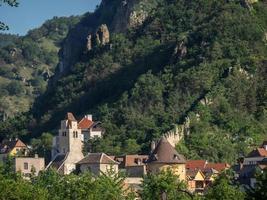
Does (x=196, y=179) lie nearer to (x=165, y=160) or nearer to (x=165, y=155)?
(x=165, y=155)

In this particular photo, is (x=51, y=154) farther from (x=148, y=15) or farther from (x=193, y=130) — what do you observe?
(x=148, y=15)

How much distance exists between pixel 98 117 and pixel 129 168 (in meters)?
30.7

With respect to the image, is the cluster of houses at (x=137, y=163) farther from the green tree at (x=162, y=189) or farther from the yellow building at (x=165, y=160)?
the green tree at (x=162, y=189)

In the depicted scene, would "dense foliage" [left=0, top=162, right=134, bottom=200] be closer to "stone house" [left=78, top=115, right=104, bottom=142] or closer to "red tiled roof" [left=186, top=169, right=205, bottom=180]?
"red tiled roof" [left=186, top=169, right=205, bottom=180]

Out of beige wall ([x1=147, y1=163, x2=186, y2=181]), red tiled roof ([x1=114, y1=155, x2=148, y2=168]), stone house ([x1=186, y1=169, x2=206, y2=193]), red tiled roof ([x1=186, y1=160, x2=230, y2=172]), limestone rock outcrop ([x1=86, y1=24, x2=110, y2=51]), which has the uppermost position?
limestone rock outcrop ([x1=86, y1=24, x2=110, y2=51])

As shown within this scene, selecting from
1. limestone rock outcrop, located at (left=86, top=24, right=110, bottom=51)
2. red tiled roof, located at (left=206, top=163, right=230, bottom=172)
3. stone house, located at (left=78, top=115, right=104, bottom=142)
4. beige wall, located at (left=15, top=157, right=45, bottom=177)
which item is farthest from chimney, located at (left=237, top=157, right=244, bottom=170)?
limestone rock outcrop, located at (left=86, top=24, right=110, bottom=51)

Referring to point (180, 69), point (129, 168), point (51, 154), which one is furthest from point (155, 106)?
point (129, 168)

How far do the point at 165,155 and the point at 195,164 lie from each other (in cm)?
593

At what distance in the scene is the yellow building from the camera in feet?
364

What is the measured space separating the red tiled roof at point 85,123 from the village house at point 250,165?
2418cm

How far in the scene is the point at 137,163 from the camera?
11412cm

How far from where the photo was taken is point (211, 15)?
158250mm

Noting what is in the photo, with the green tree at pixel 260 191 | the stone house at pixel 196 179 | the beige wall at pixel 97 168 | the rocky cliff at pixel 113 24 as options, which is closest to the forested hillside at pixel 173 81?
the rocky cliff at pixel 113 24

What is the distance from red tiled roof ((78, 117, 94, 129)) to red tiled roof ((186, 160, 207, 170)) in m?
20.1
